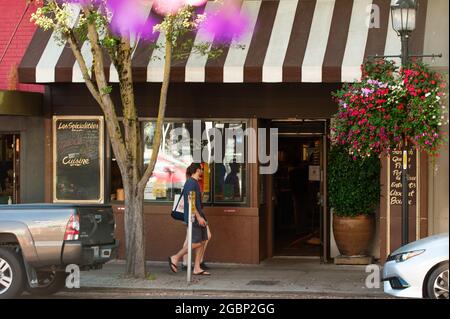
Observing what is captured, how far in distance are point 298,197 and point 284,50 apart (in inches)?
195

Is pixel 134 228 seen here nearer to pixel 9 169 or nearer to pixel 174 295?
pixel 174 295

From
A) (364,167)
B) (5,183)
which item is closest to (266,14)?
(364,167)

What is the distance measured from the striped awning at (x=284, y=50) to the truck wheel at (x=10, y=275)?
4534mm

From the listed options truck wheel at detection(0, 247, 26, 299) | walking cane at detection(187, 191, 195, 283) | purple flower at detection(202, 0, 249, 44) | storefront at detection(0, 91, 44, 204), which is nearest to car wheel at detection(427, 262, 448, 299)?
walking cane at detection(187, 191, 195, 283)

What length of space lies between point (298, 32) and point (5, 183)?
22.4ft

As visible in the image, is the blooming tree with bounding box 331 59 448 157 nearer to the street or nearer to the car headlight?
the car headlight

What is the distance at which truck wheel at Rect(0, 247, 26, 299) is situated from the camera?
34.0 ft

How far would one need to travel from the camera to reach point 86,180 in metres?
15.2

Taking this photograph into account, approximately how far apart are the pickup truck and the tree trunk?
1750 millimetres

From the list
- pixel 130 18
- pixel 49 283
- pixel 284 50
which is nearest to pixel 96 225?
pixel 49 283

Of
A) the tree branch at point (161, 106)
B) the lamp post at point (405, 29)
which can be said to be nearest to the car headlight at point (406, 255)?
the lamp post at point (405, 29)

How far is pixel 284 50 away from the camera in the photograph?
1359 cm

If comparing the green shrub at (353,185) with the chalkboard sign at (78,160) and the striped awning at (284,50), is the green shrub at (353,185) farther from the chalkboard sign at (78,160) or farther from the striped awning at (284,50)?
the chalkboard sign at (78,160)

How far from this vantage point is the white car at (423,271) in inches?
365
